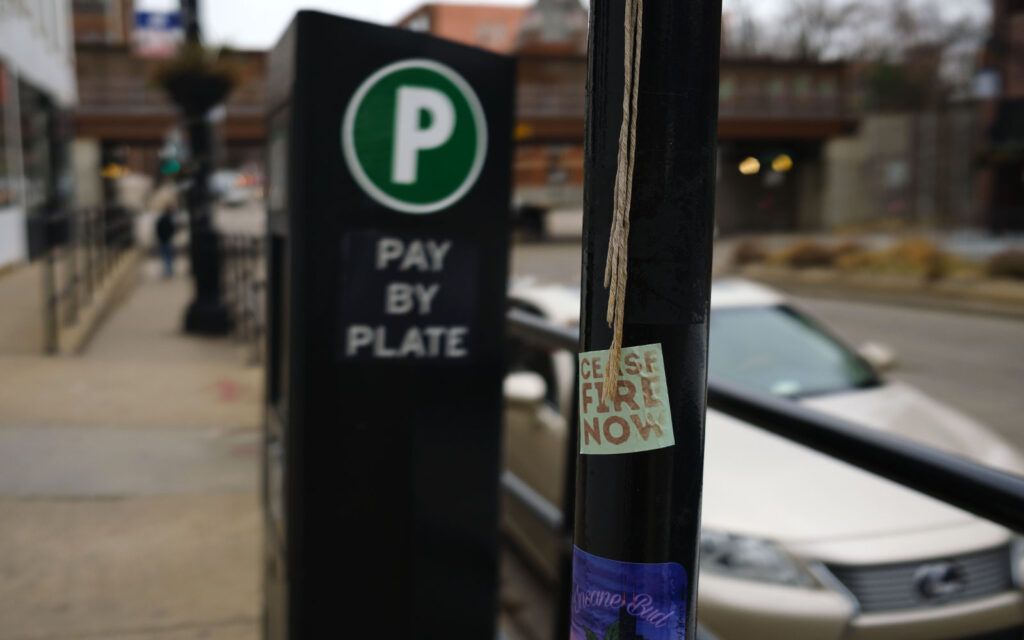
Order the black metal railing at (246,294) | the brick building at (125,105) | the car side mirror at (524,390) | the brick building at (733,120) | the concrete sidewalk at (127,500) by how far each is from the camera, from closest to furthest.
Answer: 1. the concrete sidewalk at (127,500)
2. the car side mirror at (524,390)
3. the black metal railing at (246,294)
4. the brick building at (125,105)
5. the brick building at (733,120)

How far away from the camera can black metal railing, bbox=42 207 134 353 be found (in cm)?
911

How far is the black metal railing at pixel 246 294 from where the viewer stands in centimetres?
924

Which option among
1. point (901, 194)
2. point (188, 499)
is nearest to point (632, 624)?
point (188, 499)

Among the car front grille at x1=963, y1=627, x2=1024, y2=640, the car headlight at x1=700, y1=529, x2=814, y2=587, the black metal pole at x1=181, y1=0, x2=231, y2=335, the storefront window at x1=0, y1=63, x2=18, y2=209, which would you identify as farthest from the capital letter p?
the storefront window at x1=0, y1=63, x2=18, y2=209

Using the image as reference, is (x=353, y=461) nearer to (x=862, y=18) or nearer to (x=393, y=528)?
Answer: (x=393, y=528)

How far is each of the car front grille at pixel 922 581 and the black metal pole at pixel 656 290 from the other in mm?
2423

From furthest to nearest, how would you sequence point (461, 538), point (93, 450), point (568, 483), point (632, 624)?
point (93, 450) < point (568, 483) < point (461, 538) < point (632, 624)

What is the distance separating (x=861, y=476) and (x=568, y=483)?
5.20ft

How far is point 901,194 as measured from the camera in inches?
1876

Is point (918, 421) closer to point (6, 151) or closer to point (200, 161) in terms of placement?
point (200, 161)

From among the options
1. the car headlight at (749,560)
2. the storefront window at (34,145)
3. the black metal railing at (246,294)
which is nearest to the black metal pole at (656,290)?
the car headlight at (749,560)

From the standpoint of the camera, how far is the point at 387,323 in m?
2.33

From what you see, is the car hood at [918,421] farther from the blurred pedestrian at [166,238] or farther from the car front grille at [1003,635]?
the blurred pedestrian at [166,238]

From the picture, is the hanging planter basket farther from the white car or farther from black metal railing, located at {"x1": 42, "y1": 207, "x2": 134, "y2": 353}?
the white car
